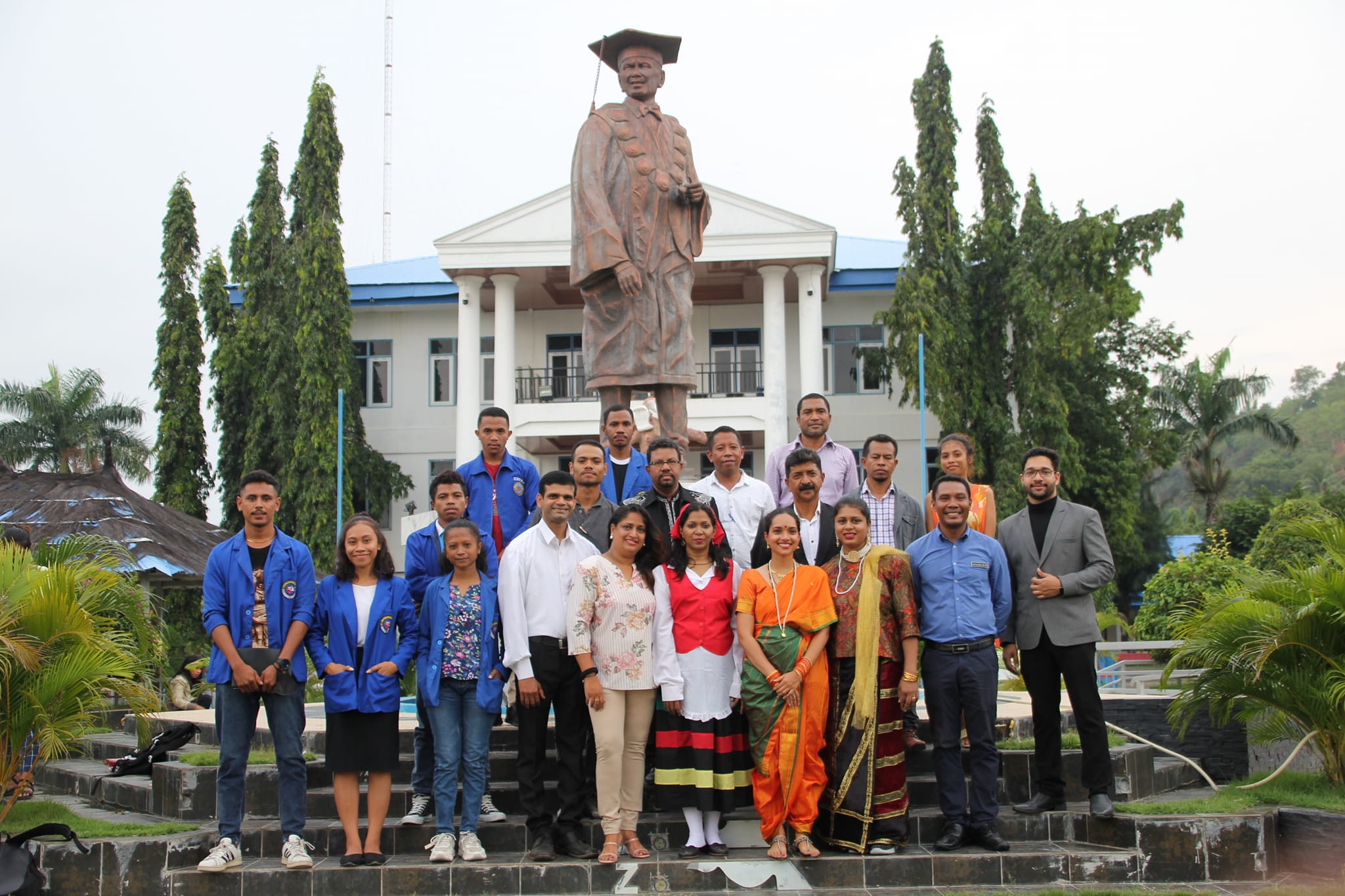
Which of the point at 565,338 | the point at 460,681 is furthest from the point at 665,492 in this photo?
the point at 565,338

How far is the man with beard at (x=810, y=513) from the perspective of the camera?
5.65m

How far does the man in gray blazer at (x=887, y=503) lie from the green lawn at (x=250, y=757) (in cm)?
331

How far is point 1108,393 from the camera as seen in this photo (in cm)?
2497

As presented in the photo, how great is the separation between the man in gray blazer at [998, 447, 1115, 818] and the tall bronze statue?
2385 mm

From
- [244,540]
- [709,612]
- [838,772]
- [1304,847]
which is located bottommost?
[1304,847]

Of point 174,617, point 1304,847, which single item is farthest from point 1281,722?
point 174,617

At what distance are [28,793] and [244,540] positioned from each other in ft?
9.45

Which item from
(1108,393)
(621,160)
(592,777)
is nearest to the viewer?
(592,777)

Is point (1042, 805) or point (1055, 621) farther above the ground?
point (1055, 621)

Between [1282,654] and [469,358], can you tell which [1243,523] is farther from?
[1282,654]

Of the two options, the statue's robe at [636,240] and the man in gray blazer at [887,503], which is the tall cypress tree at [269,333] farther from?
the man in gray blazer at [887,503]

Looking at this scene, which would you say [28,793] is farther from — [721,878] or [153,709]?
[721,878]

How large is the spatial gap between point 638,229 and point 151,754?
4302 mm

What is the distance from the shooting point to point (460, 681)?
5207 millimetres
